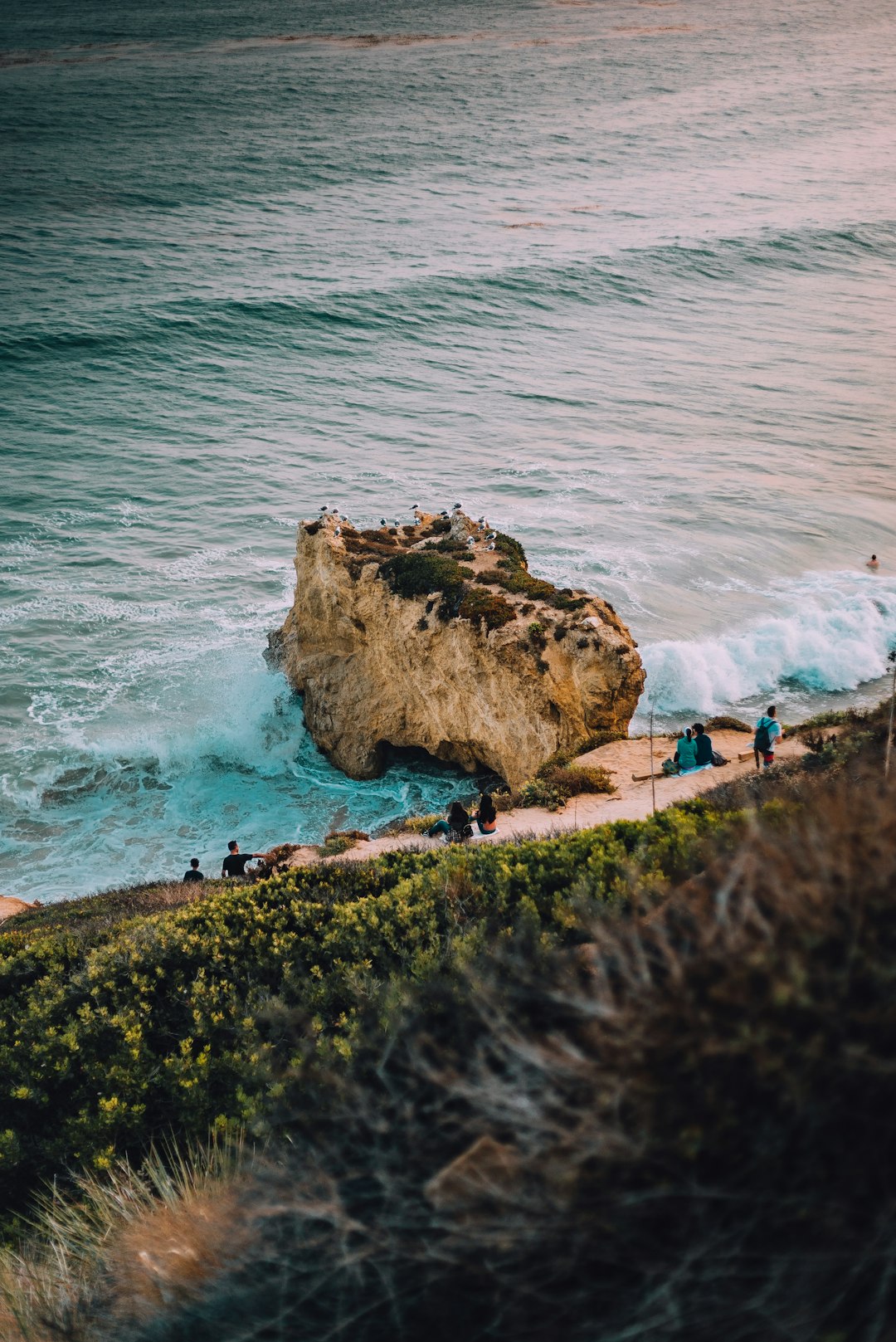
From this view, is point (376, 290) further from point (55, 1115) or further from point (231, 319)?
point (55, 1115)

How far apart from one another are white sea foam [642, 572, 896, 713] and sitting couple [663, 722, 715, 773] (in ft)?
31.0

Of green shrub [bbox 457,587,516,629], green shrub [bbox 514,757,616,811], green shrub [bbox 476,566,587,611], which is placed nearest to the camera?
green shrub [bbox 514,757,616,811]

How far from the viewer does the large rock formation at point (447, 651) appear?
19.3m

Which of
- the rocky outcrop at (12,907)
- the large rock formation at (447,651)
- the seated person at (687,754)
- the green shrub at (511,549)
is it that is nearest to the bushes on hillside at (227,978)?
the seated person at (687,754)

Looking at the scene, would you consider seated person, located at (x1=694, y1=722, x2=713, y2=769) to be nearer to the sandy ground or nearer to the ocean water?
the sandy ground

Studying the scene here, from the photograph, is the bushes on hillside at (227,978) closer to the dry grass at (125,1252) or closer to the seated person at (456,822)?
the dry grass at (125,1252)

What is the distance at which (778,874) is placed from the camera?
12.3 ft

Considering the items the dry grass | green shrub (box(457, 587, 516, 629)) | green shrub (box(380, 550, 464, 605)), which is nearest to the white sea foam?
green shrub (box(457, 587, 516, 629))

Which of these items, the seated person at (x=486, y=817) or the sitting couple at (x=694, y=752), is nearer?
the seated person at (x=486, y=817)

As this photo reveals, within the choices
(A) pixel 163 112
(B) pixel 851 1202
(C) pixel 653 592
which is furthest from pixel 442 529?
(A) pixel 163 112

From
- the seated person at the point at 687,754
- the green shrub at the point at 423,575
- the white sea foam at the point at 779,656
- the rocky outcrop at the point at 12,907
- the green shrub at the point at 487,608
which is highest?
the green shrub at the point at 423,575

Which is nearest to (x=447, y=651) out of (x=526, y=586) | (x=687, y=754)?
(x=526, y=586)

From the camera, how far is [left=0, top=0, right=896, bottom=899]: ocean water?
26078mm

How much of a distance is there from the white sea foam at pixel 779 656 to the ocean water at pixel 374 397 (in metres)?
0.12
